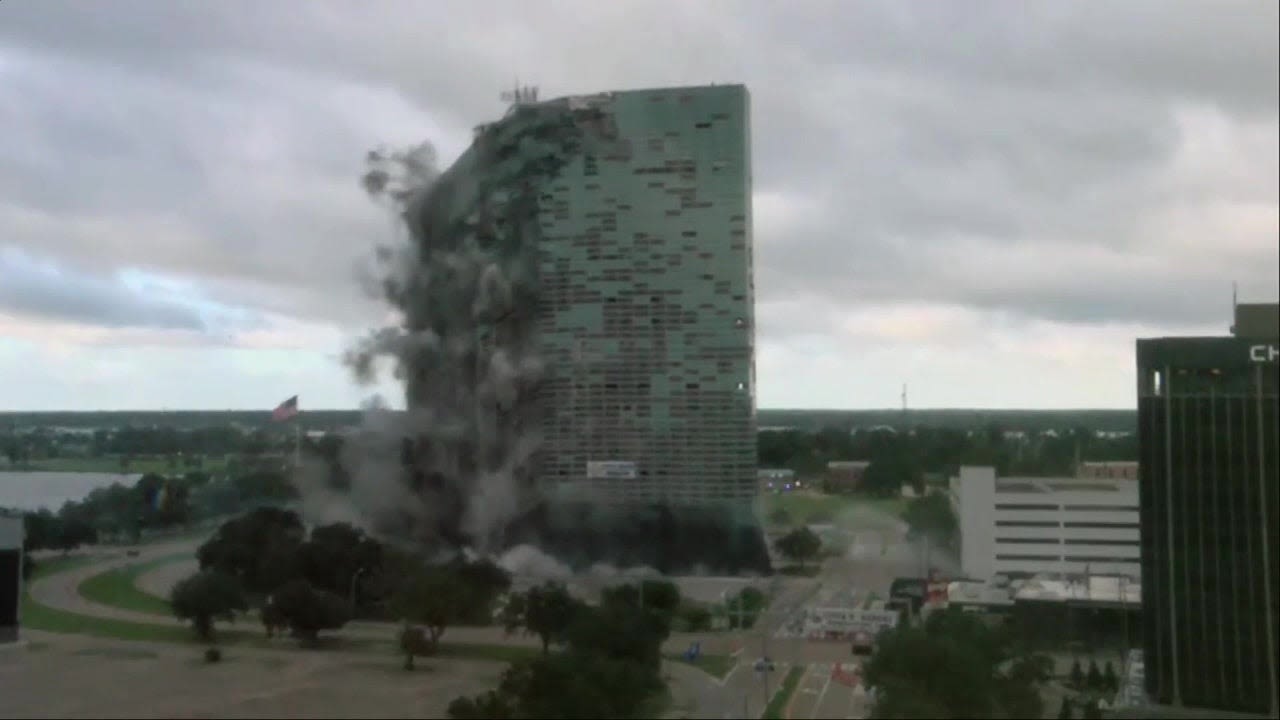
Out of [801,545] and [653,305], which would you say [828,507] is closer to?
[801,545]

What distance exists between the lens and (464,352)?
1269 cm

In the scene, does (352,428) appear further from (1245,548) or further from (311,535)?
(1245,548)

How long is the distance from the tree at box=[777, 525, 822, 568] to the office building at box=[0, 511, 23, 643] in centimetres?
590

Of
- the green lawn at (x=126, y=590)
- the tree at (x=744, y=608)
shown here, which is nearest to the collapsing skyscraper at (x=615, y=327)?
the tree at (x=744, y=608)

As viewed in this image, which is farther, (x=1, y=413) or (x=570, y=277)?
(x=570, y=277)

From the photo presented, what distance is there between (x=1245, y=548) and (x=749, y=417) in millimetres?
4983

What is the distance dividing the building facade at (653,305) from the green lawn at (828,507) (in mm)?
355

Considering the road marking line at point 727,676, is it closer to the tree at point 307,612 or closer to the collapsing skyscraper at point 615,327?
the tree at point 307,612

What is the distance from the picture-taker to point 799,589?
30.8 ft

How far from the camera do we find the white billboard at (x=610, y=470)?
11.1 m

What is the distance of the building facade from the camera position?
10523 millimetres

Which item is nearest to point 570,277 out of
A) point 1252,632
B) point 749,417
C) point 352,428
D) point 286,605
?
point 749,417

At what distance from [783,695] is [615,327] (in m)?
5.13

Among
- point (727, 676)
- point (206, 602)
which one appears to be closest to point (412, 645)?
point (206, 602)
